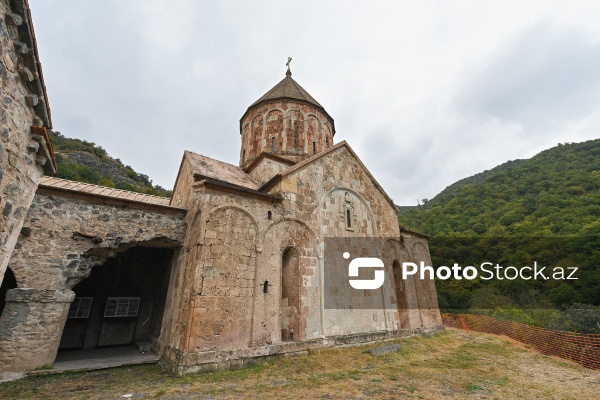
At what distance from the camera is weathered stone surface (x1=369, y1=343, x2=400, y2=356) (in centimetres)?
827

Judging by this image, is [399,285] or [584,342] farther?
[399,285]

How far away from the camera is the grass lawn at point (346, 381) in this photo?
514cm

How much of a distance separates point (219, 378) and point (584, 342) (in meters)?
11.1

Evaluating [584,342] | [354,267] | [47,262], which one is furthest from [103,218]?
[584,342]

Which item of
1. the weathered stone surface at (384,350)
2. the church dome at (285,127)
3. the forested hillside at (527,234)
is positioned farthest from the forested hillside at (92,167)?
the forested hillside at (527,234)

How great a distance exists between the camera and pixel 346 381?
5977mm

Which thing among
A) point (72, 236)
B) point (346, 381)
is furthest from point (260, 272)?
point (72, 236)

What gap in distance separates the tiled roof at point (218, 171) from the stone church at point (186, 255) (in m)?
0.12

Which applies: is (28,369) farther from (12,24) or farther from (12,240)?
(12,24)

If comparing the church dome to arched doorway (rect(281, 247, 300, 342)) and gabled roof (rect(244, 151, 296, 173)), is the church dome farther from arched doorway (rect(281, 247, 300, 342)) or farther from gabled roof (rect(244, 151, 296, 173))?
arched doorway (rect(281, 247, 300, 342))

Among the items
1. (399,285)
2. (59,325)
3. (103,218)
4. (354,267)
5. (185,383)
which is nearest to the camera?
(185,383)

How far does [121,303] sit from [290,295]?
265 inches

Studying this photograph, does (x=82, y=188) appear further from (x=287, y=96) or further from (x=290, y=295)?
(x=287, y=96)

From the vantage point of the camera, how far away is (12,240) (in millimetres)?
3441
